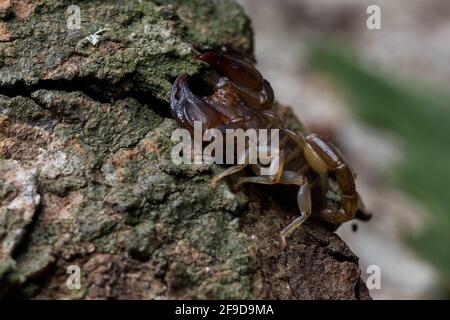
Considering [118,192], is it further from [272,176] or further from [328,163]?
[328,163]

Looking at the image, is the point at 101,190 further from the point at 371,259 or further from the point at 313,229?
the point at 371,259

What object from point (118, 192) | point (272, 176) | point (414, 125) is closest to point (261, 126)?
point (272, 176)

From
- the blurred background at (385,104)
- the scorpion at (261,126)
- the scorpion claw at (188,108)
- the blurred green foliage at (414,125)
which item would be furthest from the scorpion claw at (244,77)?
the blurred green foliage at (414,125)

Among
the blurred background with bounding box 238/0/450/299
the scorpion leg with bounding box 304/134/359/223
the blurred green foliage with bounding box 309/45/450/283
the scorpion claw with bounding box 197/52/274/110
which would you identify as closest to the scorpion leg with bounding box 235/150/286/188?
the scorpion leg with bounding box 304/134/359/223

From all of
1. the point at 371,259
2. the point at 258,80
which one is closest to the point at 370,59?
the point at 371,259

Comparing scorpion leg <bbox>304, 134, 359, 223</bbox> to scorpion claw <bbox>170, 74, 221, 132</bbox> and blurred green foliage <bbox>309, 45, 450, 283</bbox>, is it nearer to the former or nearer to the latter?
scorpion claw <bbox>170, 74, 221, 132</bbox>
